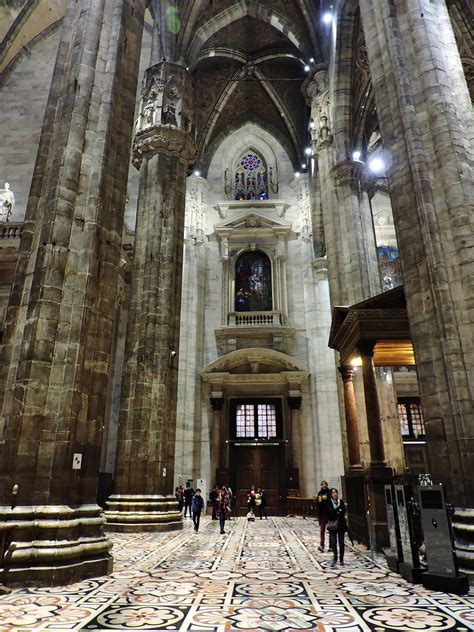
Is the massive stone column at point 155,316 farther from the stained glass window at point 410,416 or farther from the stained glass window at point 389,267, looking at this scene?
the stained glass window at point 410,416

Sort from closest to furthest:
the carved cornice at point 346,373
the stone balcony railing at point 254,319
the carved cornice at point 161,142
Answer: the carved cornice at point 346,373
the carved cornice at point 161,142
the stone balcony railing at point 254,319

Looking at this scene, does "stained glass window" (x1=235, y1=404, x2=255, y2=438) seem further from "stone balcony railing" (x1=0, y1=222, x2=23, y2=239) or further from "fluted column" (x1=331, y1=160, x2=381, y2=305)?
"stone balcony railing" (x1=0, y1=222, x2=23, y2=239)

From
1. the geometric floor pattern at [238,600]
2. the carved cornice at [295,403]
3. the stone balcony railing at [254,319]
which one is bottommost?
the geometric floor pattern at [238,600]

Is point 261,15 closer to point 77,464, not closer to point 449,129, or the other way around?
point 449,129

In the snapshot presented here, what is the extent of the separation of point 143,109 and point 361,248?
28.7ft

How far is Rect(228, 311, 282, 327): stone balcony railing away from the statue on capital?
34.1 ft

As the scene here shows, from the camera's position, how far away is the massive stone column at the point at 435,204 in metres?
6.09

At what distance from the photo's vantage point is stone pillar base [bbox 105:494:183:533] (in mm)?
10641

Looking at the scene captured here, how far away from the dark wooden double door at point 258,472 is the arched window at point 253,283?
22.2ft

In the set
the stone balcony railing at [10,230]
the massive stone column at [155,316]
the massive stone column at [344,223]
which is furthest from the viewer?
the stone balcony railing at [10,230]

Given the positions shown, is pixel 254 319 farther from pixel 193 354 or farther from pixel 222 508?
pixel 222 508

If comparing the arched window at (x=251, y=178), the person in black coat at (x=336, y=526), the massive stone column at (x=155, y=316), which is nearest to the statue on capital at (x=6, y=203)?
the massive stone column at (x=155, y=316)

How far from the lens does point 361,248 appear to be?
14.3 meters

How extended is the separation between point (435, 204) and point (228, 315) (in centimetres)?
1512
